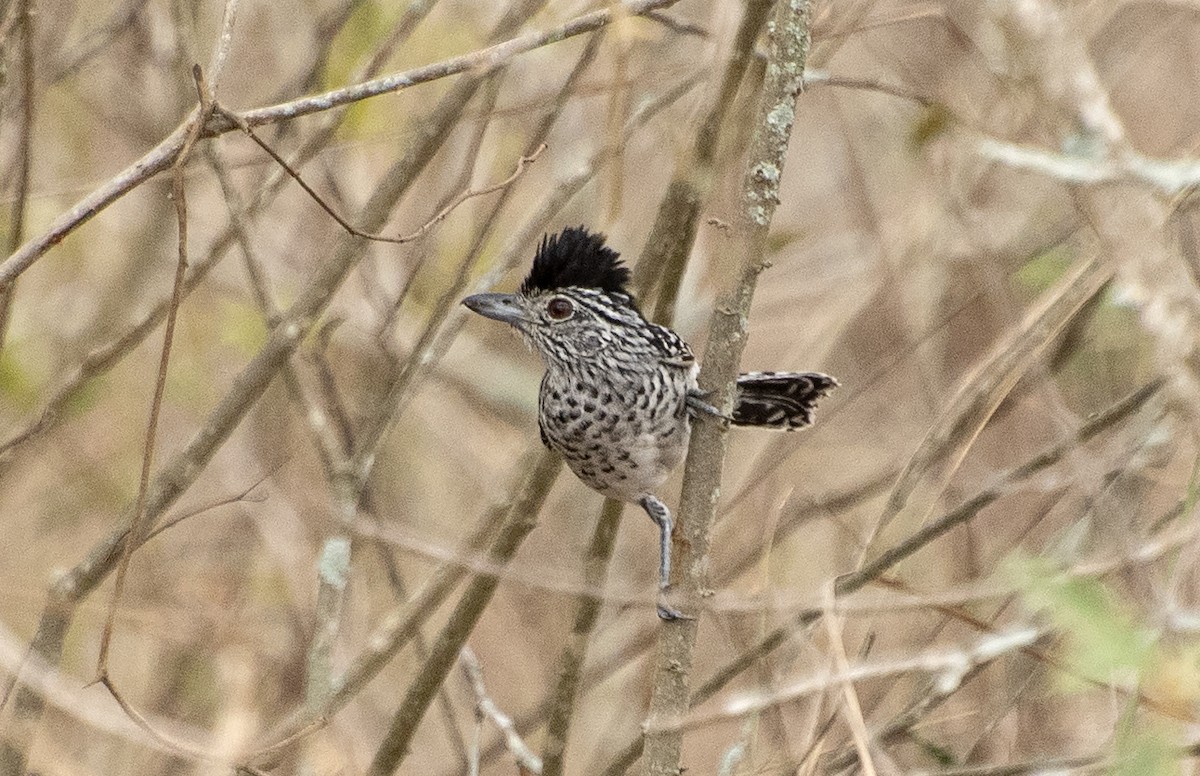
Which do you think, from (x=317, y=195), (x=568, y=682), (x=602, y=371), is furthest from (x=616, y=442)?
(x=317, y=195)

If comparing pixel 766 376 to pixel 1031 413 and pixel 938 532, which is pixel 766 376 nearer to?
pixel 938 532

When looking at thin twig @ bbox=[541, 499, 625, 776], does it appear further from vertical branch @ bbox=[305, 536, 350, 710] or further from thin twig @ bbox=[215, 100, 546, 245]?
thin twig @ bbox=[215, 100, 546, 245]

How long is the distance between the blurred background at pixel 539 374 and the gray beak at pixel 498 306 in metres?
0.10

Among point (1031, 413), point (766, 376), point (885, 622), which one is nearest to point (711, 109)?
point (766, 376)

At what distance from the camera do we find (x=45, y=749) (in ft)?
15.2

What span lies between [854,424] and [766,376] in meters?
2.66

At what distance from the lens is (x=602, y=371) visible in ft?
14.0

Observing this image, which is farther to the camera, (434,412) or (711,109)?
(434,412)

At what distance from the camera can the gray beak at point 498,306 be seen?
4070 millimetres

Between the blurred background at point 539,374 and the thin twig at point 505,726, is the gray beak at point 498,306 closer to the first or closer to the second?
the blurred background at point 539,374

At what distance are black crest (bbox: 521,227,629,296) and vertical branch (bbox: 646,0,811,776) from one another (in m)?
1.01

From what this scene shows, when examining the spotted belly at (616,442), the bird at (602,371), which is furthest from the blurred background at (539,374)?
the spotted belly at (616,442)

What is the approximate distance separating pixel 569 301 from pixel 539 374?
238 cm

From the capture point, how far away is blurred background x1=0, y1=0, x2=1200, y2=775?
3537mm
